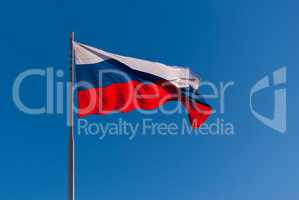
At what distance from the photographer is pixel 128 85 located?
69.5 feet

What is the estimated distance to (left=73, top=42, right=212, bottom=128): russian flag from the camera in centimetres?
2008

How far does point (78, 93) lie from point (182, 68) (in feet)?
16.3

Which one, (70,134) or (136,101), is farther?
(136,101)

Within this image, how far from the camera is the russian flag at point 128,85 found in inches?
790

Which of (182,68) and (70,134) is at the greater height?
(182,68)

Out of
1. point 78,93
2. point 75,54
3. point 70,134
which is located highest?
point 75,54

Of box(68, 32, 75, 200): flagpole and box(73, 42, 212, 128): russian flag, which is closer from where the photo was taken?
box(68, 32, 75, 200): flagpole

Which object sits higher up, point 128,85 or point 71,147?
point 128,85

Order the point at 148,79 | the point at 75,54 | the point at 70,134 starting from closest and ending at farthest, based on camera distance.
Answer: the point at 70,134 → the point at 75,54 → the point at 148,79

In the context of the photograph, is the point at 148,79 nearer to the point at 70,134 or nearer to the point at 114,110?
the point at 114,110

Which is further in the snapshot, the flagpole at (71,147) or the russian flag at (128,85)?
the russian flag at (128,85)

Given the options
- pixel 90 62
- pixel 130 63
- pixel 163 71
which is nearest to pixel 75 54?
pixel 90 62

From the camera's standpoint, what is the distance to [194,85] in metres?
22.7

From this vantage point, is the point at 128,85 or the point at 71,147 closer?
the point at 71,147
